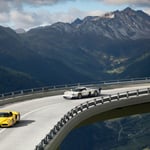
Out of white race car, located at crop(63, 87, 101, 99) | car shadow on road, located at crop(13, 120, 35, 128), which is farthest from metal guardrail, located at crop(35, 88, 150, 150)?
Result: white race car, located at crop(63, 87, 101, 99)

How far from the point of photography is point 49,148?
1207 inches

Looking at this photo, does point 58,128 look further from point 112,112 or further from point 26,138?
point 112,112

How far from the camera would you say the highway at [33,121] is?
32.1 metres

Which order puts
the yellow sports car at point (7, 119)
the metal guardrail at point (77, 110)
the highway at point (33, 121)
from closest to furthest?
the metal guardrail at point (77, 110) → the highway at point (33, 121) → the yellow sports car at point (7, 119)

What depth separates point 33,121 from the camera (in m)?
42.1

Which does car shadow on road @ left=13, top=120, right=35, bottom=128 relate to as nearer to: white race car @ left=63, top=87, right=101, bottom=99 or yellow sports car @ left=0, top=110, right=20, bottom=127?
yellow sports car @ left=0, top=110, right=20, bottom=127

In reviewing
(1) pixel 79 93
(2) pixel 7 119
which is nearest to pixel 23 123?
(2) pixel 7 119

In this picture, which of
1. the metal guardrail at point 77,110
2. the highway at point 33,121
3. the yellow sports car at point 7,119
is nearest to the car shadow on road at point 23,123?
the highway at point 33,121

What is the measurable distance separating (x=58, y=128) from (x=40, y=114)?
11.1m

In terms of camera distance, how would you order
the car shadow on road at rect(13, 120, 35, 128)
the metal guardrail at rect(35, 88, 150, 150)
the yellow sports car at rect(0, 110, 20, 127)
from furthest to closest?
the car shadow on road at rect(13, 120, 35, 128) < the yellow sports car at rect(0, 110, 20, 127) < the metal guardrail at rect(35, 88, 150, 150)

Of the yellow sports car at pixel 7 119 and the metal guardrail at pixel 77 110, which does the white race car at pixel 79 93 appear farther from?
the yellow sports car at pixel 7 119

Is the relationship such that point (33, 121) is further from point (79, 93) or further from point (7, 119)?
point (79, 93)

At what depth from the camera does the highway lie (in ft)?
105

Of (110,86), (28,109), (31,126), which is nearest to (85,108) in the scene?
(28,109)
